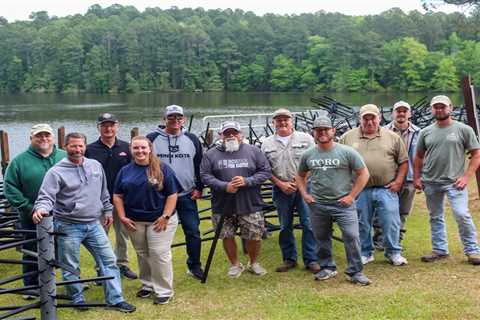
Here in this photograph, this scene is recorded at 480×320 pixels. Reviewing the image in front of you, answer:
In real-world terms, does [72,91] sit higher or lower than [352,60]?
lower

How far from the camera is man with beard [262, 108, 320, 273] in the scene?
5051 millimetres

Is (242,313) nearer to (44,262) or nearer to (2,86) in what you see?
(44,262)

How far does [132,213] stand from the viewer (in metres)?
4.41

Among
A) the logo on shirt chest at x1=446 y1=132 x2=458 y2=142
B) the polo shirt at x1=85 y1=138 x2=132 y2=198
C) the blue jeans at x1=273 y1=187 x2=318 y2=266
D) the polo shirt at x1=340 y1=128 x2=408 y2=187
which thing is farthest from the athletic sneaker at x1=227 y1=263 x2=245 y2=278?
the logo on shirt chest at x1=446 y1=132 x2=458 y2=142

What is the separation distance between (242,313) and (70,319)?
4.56ft

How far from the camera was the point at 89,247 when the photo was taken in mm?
4410

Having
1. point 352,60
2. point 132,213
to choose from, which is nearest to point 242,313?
point 132,213

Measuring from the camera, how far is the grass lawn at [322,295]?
417cm

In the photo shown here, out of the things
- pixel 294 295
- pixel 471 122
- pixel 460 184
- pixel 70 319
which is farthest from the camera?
pixel 471 122

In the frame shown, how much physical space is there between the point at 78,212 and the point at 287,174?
77.2 inches

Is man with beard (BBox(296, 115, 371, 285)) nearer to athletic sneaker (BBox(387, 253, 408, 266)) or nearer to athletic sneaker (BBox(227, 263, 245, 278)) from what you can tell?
athletic sneaker (BBox(387, 253, 408, 266))

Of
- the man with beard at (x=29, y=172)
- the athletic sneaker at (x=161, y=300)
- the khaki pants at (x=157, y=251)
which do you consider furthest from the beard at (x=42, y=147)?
the athletic sneaker at (x=161, y=300)

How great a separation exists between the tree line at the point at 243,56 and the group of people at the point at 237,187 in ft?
216

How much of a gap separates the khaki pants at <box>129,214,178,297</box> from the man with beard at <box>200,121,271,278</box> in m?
0.52
